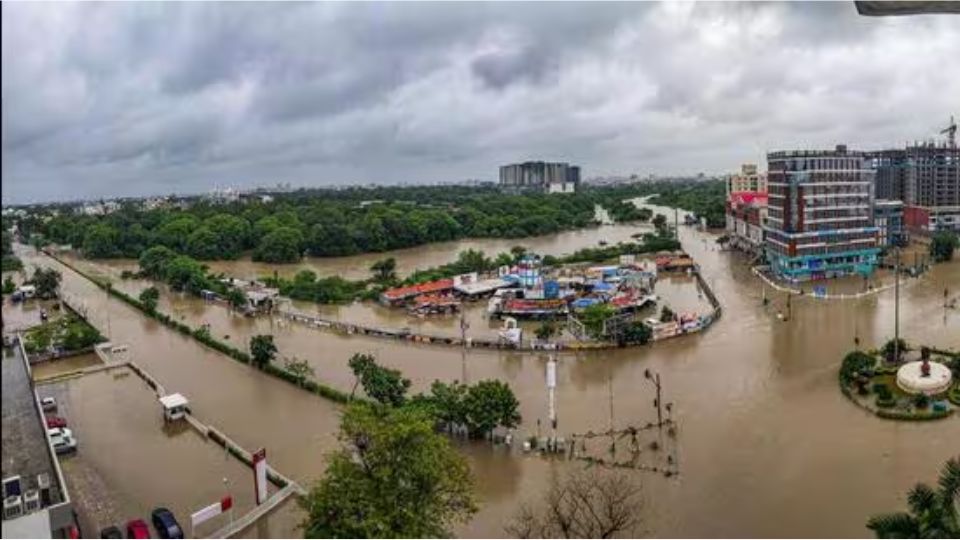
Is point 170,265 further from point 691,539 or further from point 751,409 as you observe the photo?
point 691,539

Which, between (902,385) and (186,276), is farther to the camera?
(186,276)

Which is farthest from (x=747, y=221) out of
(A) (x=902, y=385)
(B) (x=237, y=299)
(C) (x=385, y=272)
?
(B) (x=237, y=299)

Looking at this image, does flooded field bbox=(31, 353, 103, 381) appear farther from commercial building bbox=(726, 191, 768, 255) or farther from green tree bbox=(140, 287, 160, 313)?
commercial building bbox=(726, 191, 768, 255)

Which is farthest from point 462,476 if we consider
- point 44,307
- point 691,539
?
point 44,307

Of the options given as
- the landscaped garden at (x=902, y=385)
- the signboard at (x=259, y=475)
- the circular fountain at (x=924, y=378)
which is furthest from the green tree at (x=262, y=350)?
the circular fountain at (x=924, y=378)

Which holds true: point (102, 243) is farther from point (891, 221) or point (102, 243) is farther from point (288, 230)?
point (891, 221)
